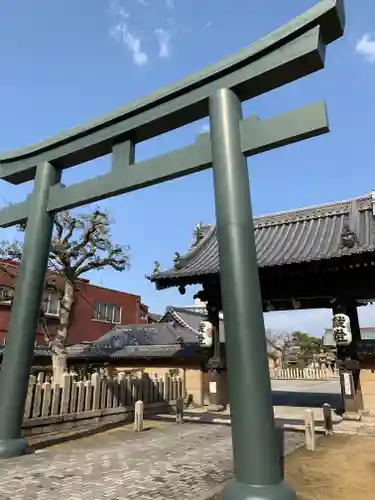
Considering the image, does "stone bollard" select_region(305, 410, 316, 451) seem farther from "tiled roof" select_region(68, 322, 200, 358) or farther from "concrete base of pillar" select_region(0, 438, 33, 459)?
"tiled roof" select_region(68, 322, 200, 358)

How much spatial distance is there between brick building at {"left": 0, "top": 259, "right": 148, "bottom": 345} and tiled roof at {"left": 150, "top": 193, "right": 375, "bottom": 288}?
13.1 meters

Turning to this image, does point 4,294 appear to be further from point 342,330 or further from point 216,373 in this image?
point 342,330

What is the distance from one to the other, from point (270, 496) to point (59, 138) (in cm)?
691

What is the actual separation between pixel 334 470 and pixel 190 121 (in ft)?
20.3

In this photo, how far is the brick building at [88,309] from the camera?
997 inches

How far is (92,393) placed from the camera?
37.2ft

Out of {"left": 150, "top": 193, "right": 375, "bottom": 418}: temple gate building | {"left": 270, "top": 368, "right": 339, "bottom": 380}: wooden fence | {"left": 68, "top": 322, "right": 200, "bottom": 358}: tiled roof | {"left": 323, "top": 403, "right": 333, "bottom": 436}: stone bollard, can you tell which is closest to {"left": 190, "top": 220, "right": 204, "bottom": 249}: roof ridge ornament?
{"left": 150, "top": 193, "right": 375, "bottom": 418}: temple gate building

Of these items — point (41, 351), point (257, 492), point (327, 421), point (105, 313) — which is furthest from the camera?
point (105, 313)

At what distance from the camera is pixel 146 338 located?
19672mm

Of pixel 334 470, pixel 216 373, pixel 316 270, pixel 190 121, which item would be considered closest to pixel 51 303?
pixel 216 373

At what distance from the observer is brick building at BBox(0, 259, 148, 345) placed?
2533 cm

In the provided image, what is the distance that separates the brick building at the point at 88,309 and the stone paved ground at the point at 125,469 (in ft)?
59.7

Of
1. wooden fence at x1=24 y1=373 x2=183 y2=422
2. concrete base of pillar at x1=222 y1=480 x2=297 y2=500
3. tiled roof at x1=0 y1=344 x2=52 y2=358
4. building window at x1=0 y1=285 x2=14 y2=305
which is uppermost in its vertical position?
building window at x1=0 y1=285 x2=14 y2=305

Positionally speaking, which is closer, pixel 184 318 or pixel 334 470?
pixel 334 470
